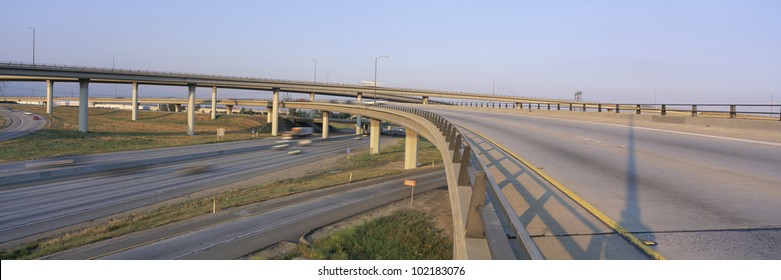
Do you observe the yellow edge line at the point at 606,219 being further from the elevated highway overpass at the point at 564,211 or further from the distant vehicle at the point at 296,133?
the distant vehicle at the point at 296,133

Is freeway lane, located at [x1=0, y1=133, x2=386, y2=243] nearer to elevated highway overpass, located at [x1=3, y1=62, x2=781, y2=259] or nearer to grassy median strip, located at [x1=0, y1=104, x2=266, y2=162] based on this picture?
grassy median strip, located at [x1=0, y1=104, x2=266, y2=162]

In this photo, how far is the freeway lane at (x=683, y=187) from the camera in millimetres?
7363

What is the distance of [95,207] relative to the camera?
88.6 ft

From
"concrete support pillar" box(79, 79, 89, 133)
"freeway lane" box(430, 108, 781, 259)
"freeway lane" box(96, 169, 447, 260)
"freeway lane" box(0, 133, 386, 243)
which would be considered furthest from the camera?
"concrete support pillar" box(79, 79, 89, 133)

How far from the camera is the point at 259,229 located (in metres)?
21.9

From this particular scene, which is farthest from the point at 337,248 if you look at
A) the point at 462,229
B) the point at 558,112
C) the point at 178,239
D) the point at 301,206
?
the point at 558,112

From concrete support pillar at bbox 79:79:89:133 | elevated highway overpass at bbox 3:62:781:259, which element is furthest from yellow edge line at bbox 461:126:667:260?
concrete support pillar at bbox 79:79:89:133

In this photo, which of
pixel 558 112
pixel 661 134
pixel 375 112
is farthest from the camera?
pixel 375 112

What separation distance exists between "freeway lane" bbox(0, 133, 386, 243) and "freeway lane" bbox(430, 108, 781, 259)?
21219 mm

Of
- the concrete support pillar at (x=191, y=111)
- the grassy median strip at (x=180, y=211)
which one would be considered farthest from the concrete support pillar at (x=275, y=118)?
the grassy median strip at (x=180, y=211)

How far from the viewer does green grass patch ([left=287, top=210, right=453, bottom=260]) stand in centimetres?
1853
